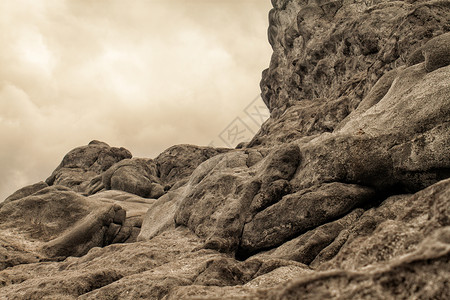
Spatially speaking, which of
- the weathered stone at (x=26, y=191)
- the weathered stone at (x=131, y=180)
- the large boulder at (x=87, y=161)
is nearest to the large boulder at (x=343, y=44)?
the weathered stone at (x=131, y=180)

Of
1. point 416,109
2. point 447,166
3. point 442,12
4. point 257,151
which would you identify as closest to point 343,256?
point 447,166

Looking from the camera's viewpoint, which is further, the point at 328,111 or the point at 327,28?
the point at 327,28

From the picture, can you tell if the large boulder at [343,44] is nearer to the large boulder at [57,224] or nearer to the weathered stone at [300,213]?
the weathered stone at [300,213]

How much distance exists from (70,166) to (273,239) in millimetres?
107829

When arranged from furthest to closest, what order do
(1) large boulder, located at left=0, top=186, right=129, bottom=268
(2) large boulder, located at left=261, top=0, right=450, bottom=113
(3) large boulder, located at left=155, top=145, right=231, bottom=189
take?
(3) large boulder, located at left=155, top=145, right=231, bottom=189 < (1) large boulder, located at left=0, top=186, right=129, bottom=268 < (2) large boulder, located at left=261, top=0, right=450, bottom=113

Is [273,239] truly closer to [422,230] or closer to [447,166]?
[447,166]

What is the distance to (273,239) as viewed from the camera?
21.1m

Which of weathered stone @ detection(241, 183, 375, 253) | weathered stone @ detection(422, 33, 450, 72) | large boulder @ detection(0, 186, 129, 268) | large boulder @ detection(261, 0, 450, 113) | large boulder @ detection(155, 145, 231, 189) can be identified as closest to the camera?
weathered stone @ detection(241, 183, 375, 253)

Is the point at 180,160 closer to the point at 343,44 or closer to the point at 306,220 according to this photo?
the point at 343,44

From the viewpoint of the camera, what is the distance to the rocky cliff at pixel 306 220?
845 cm

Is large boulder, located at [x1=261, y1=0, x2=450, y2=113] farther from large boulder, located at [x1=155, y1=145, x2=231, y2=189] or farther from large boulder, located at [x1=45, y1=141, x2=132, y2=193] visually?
large boulder, located at [x1=45, y1=141, x2=132, y2=193]

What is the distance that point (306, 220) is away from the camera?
19.9 metres

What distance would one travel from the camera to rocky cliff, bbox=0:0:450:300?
845 centimetres

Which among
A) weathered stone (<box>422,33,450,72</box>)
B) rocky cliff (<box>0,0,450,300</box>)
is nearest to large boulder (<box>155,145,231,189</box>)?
rocky cliff (<box>0,0,450,300</box>)
